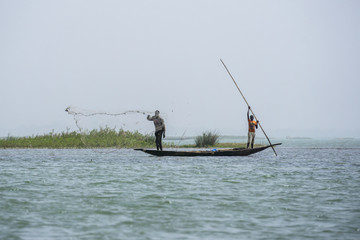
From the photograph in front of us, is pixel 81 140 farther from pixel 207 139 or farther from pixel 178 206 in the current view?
pixel 178 206

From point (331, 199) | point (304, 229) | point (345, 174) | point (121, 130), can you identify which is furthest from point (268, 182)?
point (121, 130)

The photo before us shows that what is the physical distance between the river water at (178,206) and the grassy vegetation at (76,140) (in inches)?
767

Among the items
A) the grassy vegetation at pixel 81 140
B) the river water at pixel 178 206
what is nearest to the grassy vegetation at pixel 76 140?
the grassy vegetation at pixel 81 140

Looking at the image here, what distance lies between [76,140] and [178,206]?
91.8 feet

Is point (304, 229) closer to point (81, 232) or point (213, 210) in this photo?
point (213, 210)

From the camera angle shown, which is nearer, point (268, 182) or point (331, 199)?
point (331, 199)

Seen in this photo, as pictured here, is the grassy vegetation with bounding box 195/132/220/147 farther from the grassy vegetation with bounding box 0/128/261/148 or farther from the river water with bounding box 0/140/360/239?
the river water with bounding box 0/140/360/239

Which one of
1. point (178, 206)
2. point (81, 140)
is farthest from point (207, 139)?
point (178, 206)

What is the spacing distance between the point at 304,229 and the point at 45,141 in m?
31.3

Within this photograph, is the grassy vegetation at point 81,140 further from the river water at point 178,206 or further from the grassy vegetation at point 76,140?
the river water at point 178,206

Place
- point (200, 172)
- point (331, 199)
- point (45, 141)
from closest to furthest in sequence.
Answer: point (331, 199)
point (200, 172)
point (45, 141)

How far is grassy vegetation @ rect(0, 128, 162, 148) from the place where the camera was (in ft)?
120

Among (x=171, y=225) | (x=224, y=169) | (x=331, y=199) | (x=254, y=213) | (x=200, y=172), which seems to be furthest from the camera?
(x=224, y=169)

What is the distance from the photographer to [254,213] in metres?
9.44
